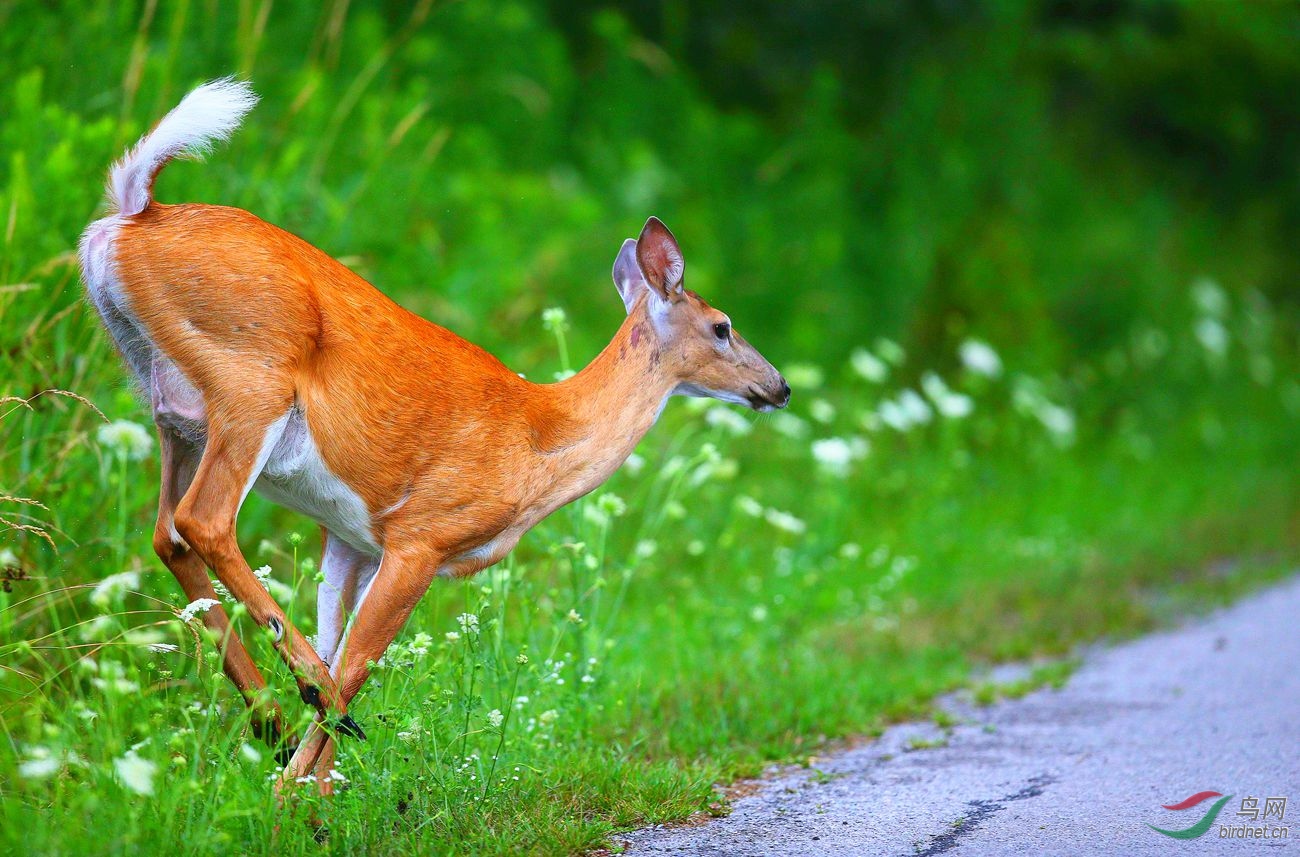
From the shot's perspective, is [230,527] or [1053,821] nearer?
[230,527]

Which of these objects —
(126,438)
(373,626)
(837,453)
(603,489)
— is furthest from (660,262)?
(603,489)

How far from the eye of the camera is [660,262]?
4652 mm

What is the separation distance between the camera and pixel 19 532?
15.7 ft

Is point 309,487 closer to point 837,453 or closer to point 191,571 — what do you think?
point 191,571

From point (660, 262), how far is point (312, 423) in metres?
1.32

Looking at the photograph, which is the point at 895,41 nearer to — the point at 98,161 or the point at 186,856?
the point at 98,161

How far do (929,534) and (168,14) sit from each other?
5.40 metres

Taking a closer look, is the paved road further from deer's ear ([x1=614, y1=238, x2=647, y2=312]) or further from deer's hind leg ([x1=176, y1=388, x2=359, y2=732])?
deer's ear ([x1=614, y1=238, x2=647, y2=312])

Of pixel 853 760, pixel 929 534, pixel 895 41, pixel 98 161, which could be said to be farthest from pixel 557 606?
pixel 895 41

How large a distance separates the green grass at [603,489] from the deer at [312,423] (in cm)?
17

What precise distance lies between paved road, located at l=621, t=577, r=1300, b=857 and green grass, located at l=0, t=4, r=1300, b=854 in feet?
0.89

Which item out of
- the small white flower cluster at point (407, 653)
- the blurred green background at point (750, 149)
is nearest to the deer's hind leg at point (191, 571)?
the small white flower cluster at point (407, 653)

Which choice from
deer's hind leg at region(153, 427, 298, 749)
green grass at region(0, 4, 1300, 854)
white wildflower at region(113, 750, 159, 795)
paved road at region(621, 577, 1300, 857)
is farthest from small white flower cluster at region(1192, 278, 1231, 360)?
white wildflower at region(113, 750, 159, 795)

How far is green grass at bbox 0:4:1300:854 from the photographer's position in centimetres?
398
